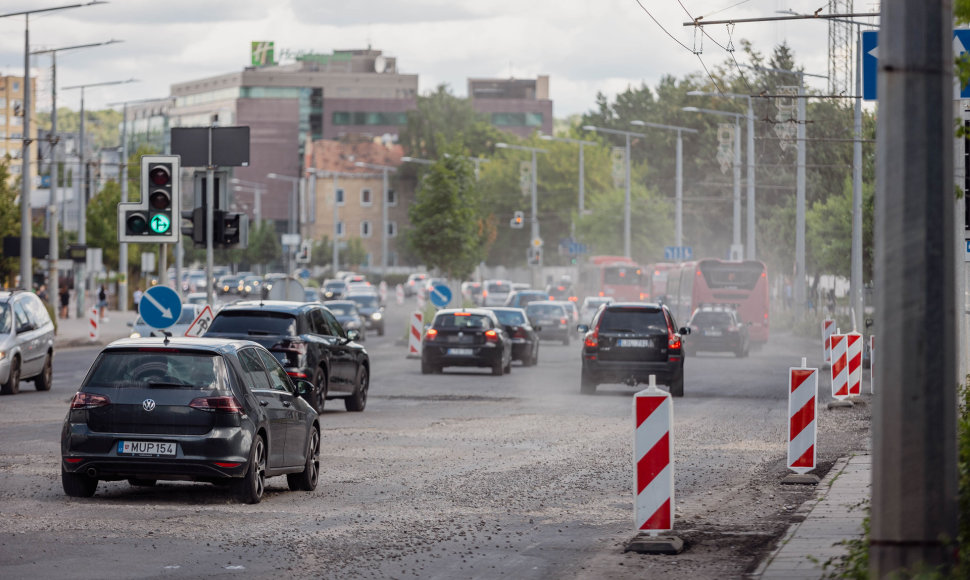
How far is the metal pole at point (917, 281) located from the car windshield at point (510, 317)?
36.6 m

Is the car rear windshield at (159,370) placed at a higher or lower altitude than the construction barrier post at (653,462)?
higher

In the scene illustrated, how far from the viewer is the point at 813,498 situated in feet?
47.0

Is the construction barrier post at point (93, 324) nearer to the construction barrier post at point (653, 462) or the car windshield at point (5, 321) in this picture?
the car windshield at point (5, 321)

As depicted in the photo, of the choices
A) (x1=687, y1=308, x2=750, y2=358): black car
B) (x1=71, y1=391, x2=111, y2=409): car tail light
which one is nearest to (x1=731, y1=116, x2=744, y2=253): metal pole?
(x1=687, y1=308, x2=750, y2=358): black car

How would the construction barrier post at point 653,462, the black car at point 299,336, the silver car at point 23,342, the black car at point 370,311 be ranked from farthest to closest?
the black car at point 370,311
the silver car at point 23,342
the black car at point 299,336
the construction barrier post at point 653,462

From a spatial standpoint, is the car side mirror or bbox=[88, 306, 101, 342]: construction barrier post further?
bbox=[88, 306, 101, 342]: construction barrier post

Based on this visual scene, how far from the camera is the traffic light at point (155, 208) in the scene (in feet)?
80.3

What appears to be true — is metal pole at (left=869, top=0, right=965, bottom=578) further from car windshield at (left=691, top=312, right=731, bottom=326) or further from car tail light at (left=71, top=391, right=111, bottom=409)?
car windshield at (left=691, top=312, right=731, bottom=326)

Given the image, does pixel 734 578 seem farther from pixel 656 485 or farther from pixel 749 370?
pixel 749 370

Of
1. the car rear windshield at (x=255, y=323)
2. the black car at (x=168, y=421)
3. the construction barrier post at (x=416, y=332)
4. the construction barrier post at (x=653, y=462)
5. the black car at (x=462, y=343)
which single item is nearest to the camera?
the construction barrier post at (x=653, y=462)

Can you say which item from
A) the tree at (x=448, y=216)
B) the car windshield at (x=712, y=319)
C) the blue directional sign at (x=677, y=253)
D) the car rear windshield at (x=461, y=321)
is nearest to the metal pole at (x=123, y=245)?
the tree at (x=448, y=216)

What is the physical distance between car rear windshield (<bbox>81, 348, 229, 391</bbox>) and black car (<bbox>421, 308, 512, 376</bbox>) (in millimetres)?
23676

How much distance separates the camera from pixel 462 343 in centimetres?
3800

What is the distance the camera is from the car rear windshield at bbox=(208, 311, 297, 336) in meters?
24.0
